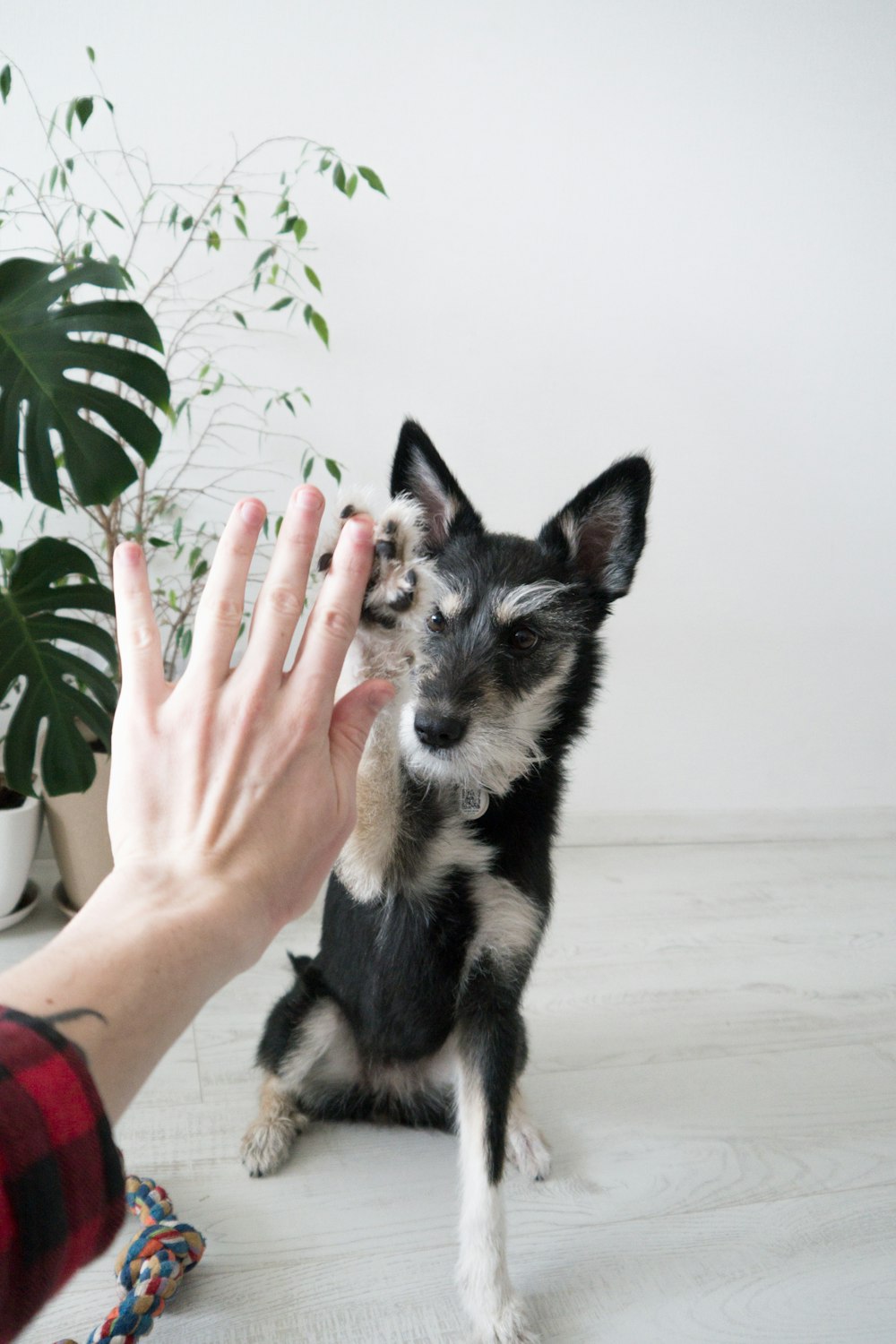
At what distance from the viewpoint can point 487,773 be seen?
126cm

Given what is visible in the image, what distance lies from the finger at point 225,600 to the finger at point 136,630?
0.03 metres

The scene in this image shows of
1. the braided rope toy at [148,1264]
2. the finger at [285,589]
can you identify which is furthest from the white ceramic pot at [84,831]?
the finger at [285,589]

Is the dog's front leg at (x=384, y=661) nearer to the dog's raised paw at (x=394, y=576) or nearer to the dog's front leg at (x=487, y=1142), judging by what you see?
the dog's raised paw at (x=394, y=576)

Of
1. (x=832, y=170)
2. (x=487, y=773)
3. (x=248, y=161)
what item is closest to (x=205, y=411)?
(x=248, y=161)

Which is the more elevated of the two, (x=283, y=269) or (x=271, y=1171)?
(x=283, y=269)

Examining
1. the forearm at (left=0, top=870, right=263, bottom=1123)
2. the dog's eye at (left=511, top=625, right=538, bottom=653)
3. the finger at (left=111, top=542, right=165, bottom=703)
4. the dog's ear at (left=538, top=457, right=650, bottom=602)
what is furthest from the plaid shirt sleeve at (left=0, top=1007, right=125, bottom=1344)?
the dog's ear at (left=538, top=457, right=650, bottom=602)

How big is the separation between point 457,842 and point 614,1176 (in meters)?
0.63

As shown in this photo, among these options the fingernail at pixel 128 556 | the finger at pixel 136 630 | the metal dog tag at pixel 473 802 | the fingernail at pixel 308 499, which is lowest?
the metal dog tag at pixel 473 802

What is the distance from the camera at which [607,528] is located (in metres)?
1.42

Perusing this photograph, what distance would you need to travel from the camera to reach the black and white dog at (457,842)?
1178 mm

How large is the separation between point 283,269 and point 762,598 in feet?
6.05

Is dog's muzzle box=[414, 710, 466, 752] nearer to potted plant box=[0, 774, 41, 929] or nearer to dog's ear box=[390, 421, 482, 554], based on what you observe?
dog's ear box=[390, 421, 482, 554]

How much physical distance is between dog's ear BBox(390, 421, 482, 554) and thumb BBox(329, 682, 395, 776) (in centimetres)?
58

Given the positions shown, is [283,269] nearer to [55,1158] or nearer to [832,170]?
[832,170]
